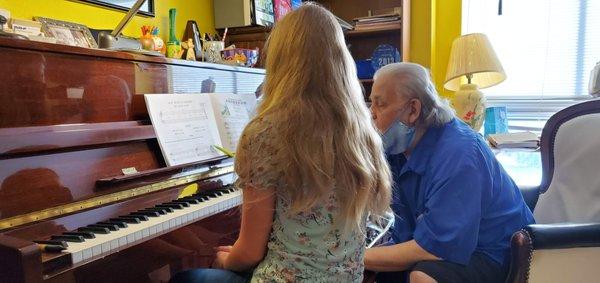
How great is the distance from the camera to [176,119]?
4.95 ft

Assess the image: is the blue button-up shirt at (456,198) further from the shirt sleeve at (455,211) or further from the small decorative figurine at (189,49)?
the small decorative figurine at (189,49)

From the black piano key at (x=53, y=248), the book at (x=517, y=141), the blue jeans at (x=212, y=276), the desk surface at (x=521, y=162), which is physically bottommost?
the desk surface at (x=521, y=162)

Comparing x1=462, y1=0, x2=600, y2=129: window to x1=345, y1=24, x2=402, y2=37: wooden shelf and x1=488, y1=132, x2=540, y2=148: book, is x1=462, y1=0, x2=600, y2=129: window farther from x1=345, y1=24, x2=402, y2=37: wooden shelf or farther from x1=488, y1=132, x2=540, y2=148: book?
x1=488, y1=132, x2=540, y2=148: book

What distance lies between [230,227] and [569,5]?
279 cm

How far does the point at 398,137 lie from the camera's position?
1.50 m

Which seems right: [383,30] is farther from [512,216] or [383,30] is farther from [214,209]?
[214,209]

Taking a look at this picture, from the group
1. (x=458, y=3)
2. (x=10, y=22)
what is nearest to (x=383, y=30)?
(x=458, y=3)

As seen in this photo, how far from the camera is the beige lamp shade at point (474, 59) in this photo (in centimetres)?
269

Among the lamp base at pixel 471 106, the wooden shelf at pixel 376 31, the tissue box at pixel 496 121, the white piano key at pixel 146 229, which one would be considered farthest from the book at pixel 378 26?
the white piano key at pixel 146 229

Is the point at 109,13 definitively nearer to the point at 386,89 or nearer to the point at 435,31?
the point at 386,89

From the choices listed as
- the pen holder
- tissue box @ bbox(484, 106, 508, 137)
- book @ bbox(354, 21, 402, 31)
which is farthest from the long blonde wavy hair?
book @ bbox(354, 21, 402, 31)

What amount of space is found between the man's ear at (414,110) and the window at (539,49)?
2075 millimetres

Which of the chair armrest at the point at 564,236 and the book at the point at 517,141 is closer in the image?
the chair armrest at the point at 564,236

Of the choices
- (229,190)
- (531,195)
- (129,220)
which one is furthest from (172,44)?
(531,195)
